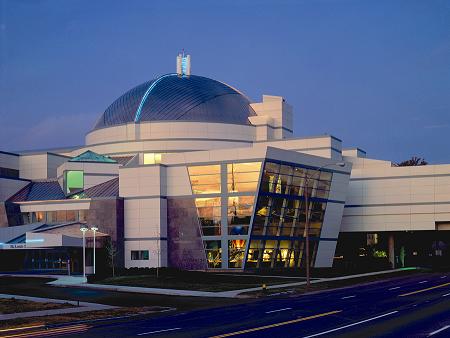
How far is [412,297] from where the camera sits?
140 feet

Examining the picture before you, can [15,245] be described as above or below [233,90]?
below

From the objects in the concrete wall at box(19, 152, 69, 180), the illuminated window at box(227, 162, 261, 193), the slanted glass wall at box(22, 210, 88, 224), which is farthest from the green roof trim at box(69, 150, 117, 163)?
the illuminated window at box(227, 162, 261, 193)

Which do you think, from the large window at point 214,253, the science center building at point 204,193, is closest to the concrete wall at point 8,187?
the science center building at point 204,193

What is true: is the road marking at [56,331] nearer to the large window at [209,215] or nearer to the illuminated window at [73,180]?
the large window at [209,215]

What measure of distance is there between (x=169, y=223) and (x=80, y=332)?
51.4 m

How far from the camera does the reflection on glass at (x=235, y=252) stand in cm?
7625

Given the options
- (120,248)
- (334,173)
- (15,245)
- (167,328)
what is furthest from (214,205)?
(167,328)

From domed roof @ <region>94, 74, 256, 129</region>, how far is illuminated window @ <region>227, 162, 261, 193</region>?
24336 mm

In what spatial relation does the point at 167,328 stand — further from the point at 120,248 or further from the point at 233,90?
the point at 233,90

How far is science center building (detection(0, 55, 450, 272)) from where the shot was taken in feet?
252

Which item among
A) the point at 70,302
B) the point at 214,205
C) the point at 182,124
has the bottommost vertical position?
the point at 70,302

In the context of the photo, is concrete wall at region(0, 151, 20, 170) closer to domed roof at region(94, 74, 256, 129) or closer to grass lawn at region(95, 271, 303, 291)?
domed roof at region(94, 74, 256, 129)

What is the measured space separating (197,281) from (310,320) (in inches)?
1209

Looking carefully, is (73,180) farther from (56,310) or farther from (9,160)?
(56,310)
